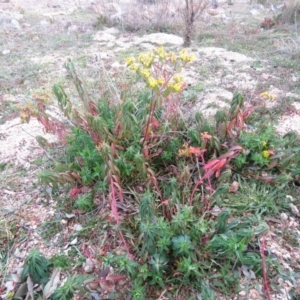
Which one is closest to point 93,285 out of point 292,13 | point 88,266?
point 88,266

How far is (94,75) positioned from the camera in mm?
4039

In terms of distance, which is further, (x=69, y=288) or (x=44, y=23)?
(x=44, y=23)

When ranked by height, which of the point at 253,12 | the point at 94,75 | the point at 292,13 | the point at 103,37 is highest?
the point at 292,13

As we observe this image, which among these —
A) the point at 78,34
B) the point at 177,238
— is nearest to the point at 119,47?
the point at 78,34

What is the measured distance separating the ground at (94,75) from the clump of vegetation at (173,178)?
0.21 meters

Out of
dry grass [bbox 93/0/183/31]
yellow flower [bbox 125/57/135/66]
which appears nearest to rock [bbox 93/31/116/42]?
dry grass [bbox 93/0/183/31]

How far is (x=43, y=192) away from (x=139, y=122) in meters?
0.83

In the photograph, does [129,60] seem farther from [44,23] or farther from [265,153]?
[44,23]

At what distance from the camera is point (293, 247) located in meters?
1.70

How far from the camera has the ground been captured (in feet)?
5.98

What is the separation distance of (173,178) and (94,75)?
8.86 ft

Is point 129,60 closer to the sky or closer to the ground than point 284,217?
closer to the sky

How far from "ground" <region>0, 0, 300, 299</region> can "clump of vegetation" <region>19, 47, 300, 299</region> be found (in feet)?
0.69

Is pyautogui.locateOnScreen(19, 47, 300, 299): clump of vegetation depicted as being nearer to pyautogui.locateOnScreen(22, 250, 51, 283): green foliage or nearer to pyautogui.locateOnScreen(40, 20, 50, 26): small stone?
pyautogui.locateOnScreen(22, 250, 51, 283): green foliage
